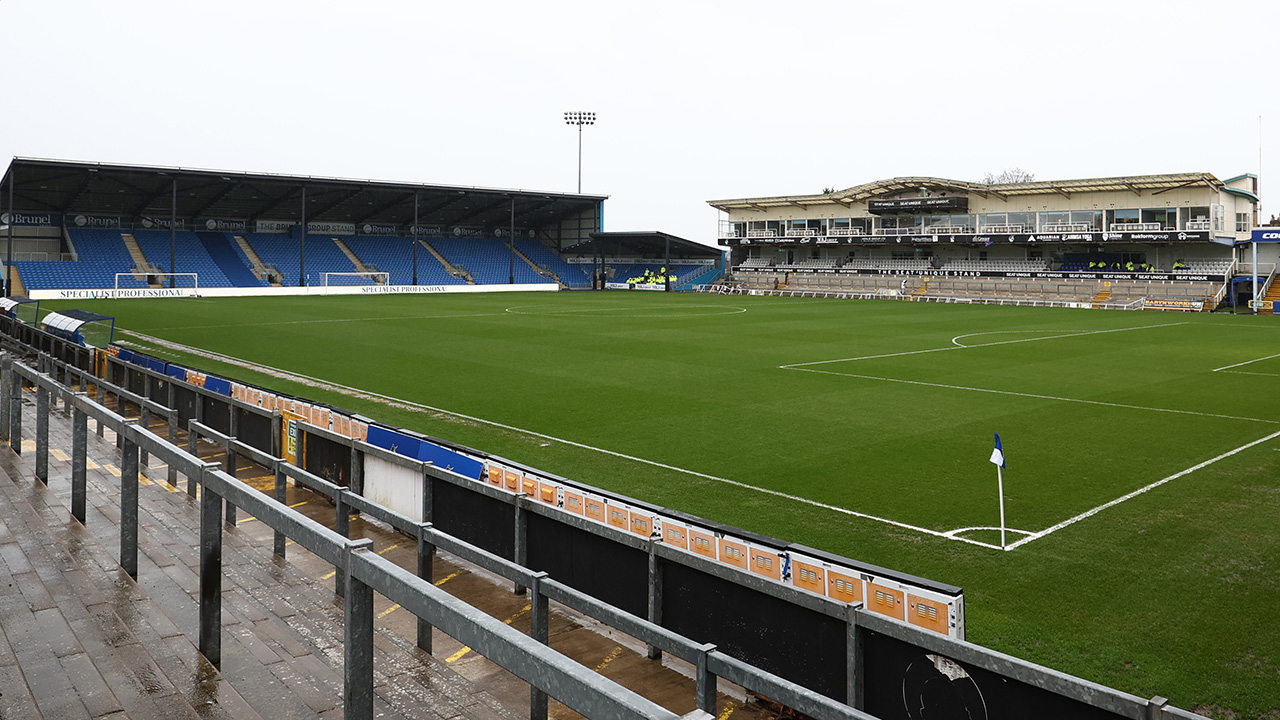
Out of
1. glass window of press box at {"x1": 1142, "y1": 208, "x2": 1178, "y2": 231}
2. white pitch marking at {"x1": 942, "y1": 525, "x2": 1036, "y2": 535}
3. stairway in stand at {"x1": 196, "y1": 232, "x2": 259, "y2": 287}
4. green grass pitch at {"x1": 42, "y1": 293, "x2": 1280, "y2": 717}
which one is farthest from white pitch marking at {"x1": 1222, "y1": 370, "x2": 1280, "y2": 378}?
stairway in stand at {"x1": 196, "y1": 232, "x2": 259, "y2": 287}

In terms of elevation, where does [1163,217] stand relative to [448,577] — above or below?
above

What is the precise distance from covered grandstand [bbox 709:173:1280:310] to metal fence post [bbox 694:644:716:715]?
2631 inches

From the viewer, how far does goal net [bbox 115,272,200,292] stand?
70.3 m

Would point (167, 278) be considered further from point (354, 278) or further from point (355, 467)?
point (355, 467)

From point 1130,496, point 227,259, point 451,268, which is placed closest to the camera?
point 1130,496

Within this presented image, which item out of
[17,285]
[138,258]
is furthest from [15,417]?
[138,258]

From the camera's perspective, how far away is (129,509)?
22.6 ft

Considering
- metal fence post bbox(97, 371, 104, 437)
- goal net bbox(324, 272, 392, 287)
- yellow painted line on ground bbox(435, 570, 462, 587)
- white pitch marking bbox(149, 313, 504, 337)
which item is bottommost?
yellow painted line on ground bbox(435, 570, 462, 587)

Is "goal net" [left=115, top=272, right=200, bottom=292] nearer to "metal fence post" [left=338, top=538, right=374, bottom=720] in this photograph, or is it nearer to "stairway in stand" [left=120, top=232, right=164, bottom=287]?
"stairway in stand" [left=120, top=232, right=164, bottom=287]

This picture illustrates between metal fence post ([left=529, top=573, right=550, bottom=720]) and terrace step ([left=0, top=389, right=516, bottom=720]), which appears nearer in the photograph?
terrace step ([left=0, top=389, right=516, bottom=720])

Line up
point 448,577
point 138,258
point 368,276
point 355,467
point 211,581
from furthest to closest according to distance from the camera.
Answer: point 368,276 < point 138,258 < point 355,467 < point 448,577 < point 211,581

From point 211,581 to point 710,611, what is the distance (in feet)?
11.9

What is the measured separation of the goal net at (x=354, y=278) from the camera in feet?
269

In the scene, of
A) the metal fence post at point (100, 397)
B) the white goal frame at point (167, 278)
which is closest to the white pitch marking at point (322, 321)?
the metal fence post at point (100, 397)
